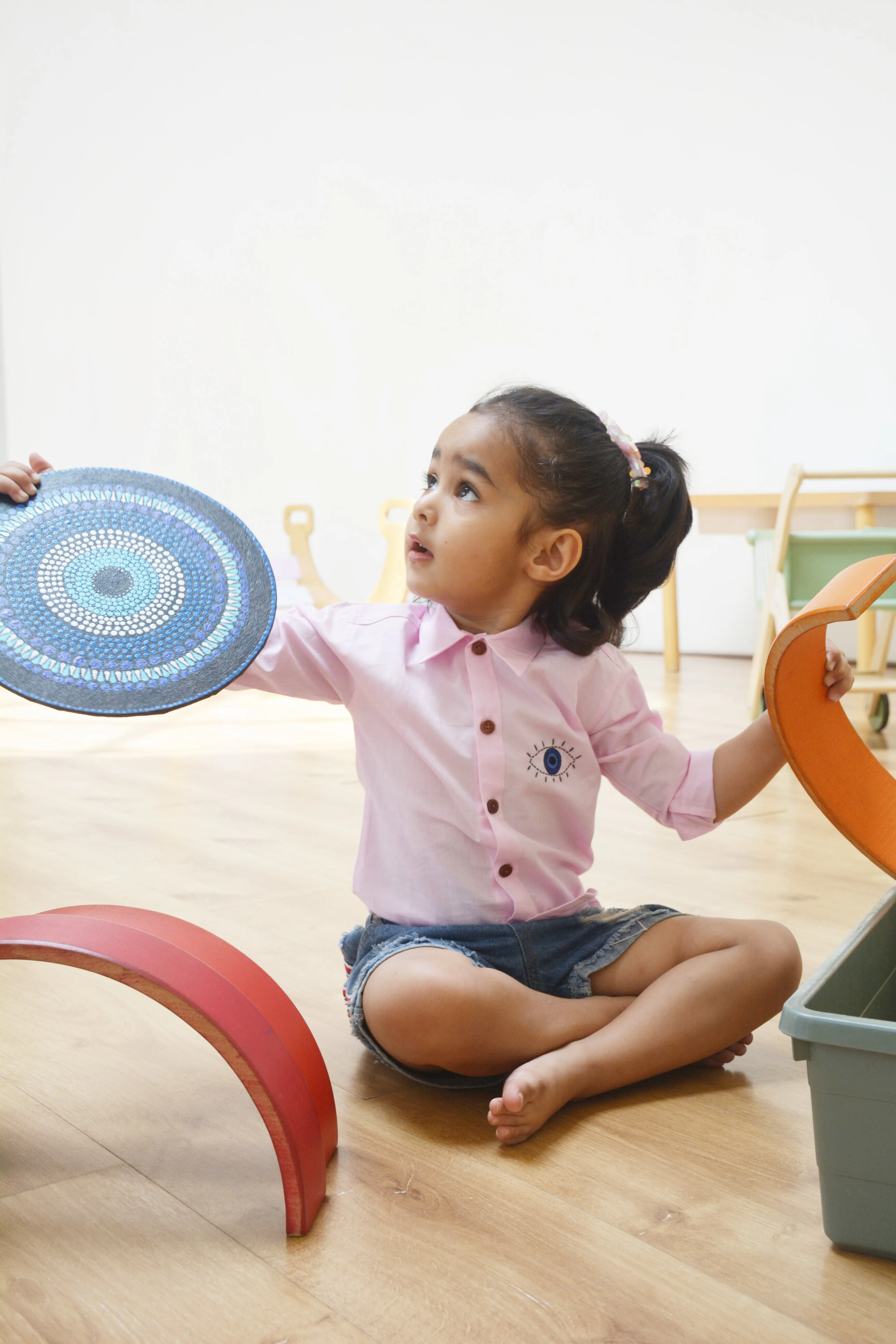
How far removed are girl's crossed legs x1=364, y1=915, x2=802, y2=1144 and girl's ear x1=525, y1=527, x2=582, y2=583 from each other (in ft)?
0.89

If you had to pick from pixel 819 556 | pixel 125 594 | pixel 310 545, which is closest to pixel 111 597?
pixel 125 594

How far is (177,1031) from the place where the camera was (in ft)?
2.97

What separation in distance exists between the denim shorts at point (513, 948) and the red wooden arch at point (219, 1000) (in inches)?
5.8

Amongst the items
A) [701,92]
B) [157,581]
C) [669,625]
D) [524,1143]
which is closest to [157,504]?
[157,581]

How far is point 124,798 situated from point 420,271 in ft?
10.9

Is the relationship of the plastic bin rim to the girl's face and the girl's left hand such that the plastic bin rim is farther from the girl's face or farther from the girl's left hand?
the girl's face

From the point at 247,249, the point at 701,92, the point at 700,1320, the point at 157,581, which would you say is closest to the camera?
the point at 700,1320

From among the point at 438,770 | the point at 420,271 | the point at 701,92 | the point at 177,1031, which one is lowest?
the point at 177,1031

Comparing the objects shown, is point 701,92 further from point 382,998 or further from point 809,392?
point 382,998

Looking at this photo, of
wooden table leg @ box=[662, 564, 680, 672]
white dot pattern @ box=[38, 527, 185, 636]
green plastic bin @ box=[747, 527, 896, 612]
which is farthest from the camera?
wooden table leg @ box=[662, 564, 680, 672]

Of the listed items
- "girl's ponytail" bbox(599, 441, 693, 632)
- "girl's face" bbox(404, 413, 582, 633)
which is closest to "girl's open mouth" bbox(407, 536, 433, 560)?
"girl's face" bbox(404, 413, 582, 633)

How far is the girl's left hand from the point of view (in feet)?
2.58

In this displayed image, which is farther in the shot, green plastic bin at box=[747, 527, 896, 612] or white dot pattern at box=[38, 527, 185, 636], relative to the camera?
green plastic bin at box=[747, 527, 896, 612]

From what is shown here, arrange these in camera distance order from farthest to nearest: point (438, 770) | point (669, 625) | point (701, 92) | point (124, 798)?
1. point (701, 92)
2. point (669, 625)
3. point (124, 798)
4. point (438, 770)
